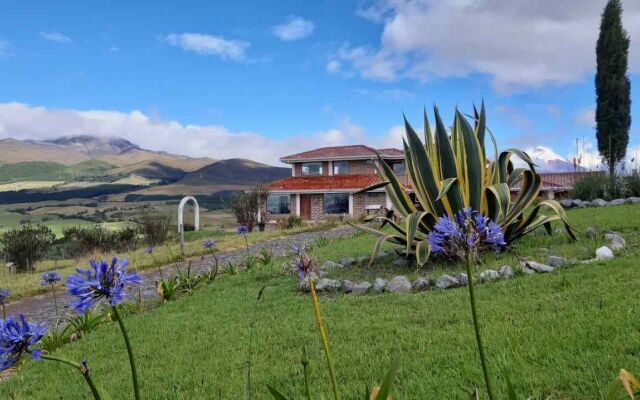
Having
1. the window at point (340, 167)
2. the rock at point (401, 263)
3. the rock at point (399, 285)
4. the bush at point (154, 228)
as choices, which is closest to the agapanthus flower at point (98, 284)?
the rock at point (399, 285)

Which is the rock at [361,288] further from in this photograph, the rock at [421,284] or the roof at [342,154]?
the roof at [342,154]

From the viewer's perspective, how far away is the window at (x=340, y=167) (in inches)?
1405

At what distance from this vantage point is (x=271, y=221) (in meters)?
33.7

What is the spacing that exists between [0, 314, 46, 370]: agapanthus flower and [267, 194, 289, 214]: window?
34222 mm

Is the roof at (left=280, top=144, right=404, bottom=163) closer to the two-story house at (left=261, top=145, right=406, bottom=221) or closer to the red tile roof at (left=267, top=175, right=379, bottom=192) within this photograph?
the two-story house at (left=261, top=145, right=406, bottom=221)

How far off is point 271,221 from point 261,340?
2946 centimetres

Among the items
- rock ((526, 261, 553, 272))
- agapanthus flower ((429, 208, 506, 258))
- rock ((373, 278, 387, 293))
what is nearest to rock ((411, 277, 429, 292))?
rock ((373, 278, 387, 293))

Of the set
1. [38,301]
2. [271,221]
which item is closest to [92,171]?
[271,221]

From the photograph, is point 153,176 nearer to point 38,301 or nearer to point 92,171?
point 92,171

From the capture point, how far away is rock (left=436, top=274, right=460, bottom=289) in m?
5.65

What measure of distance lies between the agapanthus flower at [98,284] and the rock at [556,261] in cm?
534

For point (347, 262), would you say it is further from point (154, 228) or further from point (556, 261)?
point (154, 228)

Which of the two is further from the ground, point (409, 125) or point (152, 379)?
point (409, 125)

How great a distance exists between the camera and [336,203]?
1346 inches
